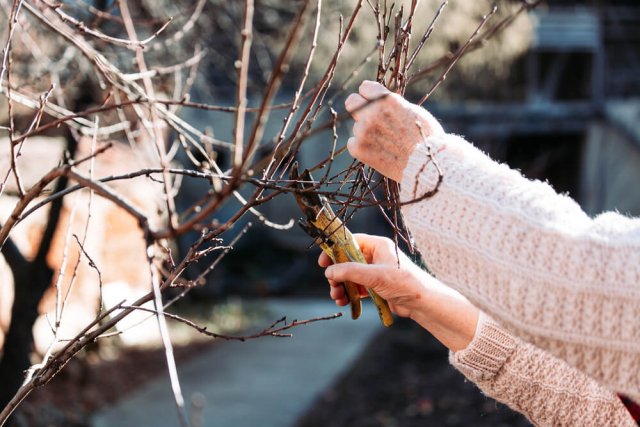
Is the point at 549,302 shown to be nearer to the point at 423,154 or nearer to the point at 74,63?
the point at 423,154

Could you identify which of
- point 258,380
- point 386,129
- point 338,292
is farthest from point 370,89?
point 258,380

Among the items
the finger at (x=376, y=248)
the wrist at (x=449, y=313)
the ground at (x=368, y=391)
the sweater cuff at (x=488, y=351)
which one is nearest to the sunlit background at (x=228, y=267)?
the ground at (x=368, y=391)

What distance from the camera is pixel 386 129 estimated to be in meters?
1.53

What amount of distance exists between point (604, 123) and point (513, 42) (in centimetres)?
817

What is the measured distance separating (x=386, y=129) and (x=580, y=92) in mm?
17139

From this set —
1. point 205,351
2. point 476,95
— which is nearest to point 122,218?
point 205,351

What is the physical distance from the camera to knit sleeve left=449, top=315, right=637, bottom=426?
6.04 ft

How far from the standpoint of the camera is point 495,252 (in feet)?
4.51

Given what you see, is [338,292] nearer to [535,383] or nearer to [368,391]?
[535,383]

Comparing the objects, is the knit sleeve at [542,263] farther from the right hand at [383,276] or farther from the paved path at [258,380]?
the paved path at [258,380]

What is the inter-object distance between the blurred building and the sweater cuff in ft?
44.3

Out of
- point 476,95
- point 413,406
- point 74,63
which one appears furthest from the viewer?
point 476,95

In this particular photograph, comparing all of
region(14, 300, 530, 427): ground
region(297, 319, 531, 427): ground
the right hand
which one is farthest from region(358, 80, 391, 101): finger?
region(297, 319, 531, 427): ground

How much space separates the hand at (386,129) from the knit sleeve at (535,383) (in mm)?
650
